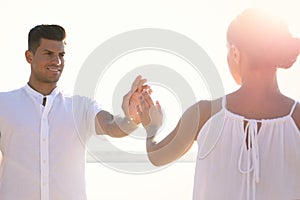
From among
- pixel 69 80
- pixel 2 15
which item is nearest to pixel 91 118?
pixel 69 80

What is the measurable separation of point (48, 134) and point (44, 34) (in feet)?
2.19

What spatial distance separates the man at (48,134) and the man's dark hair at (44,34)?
0.57ft

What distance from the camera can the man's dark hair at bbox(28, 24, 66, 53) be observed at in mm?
3488

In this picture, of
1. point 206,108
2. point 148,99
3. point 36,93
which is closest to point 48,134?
point 36,93

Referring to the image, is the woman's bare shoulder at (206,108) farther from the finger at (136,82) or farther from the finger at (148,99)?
the finger at (136,82)

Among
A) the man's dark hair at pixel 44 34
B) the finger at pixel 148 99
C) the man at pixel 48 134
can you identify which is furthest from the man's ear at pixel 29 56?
the finger at pixel 148 99

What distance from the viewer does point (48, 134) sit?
10.4 ft

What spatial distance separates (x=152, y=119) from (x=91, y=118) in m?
0.94

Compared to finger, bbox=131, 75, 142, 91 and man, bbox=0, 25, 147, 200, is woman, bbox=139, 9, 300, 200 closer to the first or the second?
finger, bbox=131, 75, 142, 91

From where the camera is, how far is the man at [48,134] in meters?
3.10

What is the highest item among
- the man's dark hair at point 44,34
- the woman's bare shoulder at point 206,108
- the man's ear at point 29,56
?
the man's dark hair at point 44,34

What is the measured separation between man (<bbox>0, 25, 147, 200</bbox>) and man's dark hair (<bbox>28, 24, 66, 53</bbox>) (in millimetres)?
173

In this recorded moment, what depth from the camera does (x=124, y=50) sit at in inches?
116

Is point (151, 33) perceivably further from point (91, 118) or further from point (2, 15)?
point (2, 15)
